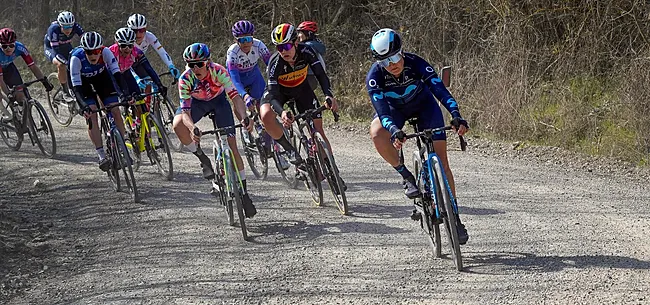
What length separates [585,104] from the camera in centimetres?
1397

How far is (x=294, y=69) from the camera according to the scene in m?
9.75

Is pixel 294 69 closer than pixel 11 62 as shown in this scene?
Yes

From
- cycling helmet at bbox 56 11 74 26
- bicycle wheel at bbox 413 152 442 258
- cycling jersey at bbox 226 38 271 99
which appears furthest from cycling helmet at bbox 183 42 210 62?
cycling helmet at bbox 56 11 74 26

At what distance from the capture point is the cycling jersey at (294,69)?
961cm

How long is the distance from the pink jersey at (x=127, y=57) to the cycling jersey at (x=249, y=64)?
1849 millimetres

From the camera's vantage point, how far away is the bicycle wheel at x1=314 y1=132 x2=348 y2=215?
9375 mm

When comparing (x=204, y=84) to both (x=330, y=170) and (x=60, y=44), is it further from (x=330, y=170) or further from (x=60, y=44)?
(x=60, y=44)

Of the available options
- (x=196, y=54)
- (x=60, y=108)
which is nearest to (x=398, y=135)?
(x=196, y=54)

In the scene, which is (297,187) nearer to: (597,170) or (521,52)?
(597,170)

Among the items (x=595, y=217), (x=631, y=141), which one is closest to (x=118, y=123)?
(x=595, y=217)

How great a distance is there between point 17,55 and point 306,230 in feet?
24.2

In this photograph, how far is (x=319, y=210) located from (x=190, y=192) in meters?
2.30

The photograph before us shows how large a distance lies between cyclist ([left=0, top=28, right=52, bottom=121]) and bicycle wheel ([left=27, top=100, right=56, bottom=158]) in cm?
29

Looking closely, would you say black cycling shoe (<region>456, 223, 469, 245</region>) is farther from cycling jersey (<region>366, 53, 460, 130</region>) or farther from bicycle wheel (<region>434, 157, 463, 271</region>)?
cycling jersey (<region>366, 53, 460, 130</region>)
